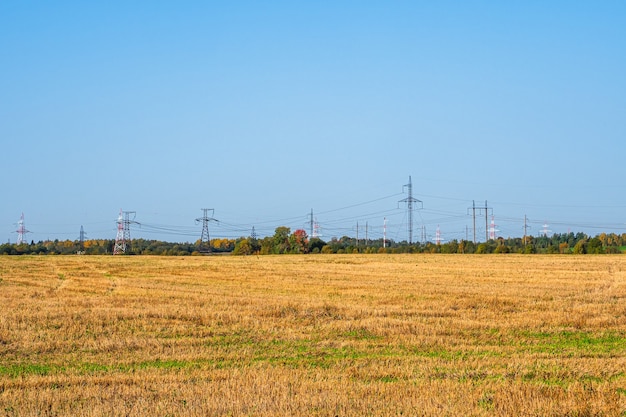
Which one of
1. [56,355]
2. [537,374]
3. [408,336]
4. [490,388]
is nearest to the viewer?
[490,388]

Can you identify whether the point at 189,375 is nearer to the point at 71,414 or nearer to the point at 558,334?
the point at 71,414

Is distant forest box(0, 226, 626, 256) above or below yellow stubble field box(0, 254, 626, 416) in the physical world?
above

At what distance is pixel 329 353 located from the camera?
51.2ft

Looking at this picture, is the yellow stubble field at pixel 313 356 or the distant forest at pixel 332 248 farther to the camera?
the distant forest at pixel 332 248

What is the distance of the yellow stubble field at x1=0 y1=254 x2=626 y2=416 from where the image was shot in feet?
33.3

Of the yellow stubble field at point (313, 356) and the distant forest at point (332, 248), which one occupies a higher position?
the distant forest at point (332, 248)

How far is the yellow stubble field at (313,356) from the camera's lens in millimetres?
10141

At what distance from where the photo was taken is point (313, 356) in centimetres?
1520

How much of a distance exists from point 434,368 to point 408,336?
14.9 feet

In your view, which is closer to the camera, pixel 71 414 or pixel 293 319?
pixel 71 414

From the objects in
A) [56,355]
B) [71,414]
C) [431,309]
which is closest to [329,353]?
[56,355]

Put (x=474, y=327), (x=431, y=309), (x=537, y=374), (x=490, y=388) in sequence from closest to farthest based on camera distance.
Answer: (x=490, y=388) → (x=537, y=374) → (x=474, y=327) → (x=431, y=309)

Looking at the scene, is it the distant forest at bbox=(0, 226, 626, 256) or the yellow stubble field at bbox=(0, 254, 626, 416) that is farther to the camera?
the distant forest at bbox=(0, 226, 626, 256)

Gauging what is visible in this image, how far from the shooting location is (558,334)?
18906 mm
